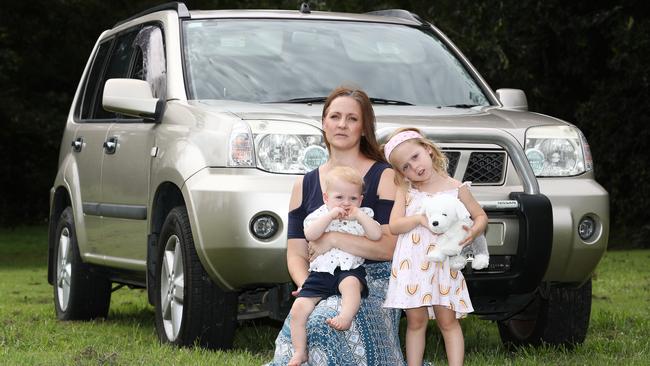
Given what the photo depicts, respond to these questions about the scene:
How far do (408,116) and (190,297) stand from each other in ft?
4.45

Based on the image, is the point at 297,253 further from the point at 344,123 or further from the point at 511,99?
the point at 511,99

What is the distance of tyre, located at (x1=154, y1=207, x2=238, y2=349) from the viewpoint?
6355 mm

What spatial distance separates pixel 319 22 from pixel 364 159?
2.45m

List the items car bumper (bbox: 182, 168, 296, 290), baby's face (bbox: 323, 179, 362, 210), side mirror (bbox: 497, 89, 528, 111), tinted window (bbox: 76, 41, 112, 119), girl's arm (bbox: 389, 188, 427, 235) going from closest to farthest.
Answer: baby's face (bbox: 323, 179, 362, 210) → girl's arm (bbox: 389, 188, 427, 235) → car bumper (bbox: 182, 168, 296, 290) → side mirror (bbox: 497, 89, 528, 111) → tinted window (bbox: 76, 41, 112, 119)

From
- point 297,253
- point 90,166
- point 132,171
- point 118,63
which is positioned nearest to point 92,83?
point 118,63

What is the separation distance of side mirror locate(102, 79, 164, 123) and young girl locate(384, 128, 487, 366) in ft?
6.53

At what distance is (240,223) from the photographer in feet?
19.8

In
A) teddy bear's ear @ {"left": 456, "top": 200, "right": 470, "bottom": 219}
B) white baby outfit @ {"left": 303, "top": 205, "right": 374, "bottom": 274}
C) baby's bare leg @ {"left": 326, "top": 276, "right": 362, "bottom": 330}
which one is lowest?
baby's bare leg @ {"left": 326, "top": 276, "right": 362, "bottom": 330}

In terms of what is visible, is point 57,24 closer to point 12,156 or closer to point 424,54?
point 12,156

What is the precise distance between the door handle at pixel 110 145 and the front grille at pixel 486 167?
2.40 metres

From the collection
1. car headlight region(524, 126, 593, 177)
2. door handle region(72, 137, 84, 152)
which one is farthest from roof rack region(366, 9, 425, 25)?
door handle region(72, 137, 84, 152)

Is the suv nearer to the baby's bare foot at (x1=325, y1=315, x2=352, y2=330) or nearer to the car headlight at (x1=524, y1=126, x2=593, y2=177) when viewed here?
the car headlight at (x1=524, y1=126, x2=593, y2=177)

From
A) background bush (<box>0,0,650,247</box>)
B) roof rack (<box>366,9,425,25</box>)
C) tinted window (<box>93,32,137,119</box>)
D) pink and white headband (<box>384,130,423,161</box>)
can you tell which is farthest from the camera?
background bush (<box>0,0,650,247</box>)

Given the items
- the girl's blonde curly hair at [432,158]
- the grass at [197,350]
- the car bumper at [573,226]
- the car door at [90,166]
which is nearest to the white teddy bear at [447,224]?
the girl's blonde curly hair at [432,158]
